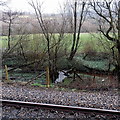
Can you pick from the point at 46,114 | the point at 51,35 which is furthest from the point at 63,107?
the point at 51,35

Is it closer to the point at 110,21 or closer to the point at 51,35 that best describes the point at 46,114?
the point at 110,21

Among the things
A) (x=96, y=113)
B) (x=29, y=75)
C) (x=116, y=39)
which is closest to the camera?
(x=96, y=113)

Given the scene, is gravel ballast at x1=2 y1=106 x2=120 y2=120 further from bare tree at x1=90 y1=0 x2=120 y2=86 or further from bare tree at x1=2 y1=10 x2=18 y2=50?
bare tree at x1=2 y1=10 x2=18 y2=50

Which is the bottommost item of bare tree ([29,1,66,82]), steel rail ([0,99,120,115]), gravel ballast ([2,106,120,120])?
gravel ballast ([2,106,120,120])

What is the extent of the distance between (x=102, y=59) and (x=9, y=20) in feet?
23.8

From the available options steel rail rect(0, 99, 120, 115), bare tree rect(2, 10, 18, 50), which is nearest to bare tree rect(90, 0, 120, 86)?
bare tree rect(2, 10, 18, 50)

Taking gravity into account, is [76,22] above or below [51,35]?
above

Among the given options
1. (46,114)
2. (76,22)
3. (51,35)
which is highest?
(76,22)

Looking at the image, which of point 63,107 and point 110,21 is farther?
point 110,21

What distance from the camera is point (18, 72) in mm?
12523

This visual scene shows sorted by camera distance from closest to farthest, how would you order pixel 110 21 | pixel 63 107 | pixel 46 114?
1. pixel 46 114
2. pixel 63 107
3. pixel 110 21

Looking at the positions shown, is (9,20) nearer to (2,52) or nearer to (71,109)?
(2,52)

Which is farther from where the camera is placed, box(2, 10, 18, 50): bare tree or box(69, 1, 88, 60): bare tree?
box(69, 1, 88, 60): bare tree

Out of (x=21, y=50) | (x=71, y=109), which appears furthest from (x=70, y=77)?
(x=71, y=109)
